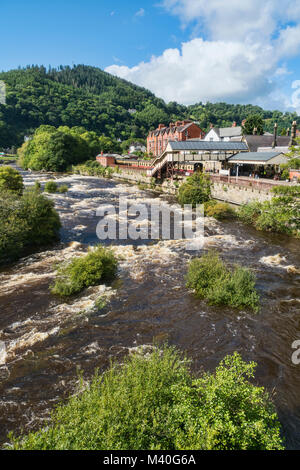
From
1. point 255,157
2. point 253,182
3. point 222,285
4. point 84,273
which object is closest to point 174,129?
point 255,157

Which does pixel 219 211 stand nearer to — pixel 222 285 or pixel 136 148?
pixel 222 285

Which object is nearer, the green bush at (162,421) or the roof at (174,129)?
the green bush at (162,421)

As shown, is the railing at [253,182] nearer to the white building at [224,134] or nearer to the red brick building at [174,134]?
the red brick building at [174,134]

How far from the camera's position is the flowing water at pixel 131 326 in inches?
343

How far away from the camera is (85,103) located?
17225cm

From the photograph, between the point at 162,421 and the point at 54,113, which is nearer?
the point at 162,421

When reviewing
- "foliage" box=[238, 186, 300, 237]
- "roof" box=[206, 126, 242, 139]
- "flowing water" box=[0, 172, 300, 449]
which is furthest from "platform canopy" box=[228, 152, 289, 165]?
"roof" box=[206, 126, 242, 139]

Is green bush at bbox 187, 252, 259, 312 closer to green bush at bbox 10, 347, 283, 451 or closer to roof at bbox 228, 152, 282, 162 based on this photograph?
green bush at bbox 10, 347, 283, 451

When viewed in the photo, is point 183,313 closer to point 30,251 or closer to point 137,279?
point 137,279

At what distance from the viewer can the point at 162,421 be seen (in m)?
5.20

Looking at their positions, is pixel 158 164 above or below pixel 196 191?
above

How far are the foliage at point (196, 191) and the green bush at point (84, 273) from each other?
62.2 feet

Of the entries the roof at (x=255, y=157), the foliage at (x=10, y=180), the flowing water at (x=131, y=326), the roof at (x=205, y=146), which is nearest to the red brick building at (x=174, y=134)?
the roof at (x=205, y=146)

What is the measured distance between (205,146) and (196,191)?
48.4ft
